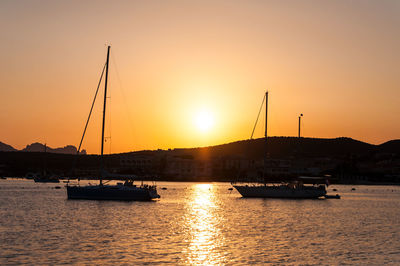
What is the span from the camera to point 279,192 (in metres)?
97.0

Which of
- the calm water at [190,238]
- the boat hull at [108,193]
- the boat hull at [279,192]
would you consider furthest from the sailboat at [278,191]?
the calm water at [190,238]

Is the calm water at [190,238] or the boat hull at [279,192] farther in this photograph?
the boat hull at [279,192]

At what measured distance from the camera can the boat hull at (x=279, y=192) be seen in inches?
3784

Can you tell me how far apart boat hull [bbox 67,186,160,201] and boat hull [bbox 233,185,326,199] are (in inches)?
883

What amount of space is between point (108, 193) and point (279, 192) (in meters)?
32.5

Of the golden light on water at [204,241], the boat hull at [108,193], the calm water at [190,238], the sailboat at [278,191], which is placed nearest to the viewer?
the golden light on water at [204,241]

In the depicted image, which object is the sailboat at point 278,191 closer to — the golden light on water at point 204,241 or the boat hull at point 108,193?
the boat hull at point 108,193

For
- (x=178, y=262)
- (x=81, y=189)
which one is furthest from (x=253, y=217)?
(x=178, y=262)

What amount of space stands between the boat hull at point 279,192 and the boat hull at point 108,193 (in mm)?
22430

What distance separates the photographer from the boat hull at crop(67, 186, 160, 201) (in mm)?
77625

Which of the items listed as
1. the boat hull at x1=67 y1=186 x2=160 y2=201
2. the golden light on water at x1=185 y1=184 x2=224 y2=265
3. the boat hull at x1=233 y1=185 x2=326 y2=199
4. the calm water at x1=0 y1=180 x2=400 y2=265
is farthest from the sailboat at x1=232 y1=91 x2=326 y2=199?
the golden light on water at x1=185 y1=184 x2=224 y2=265

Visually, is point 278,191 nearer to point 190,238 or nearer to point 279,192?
point 279,192

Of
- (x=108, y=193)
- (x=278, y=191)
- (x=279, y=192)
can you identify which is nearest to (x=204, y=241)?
(x=108, y=193)

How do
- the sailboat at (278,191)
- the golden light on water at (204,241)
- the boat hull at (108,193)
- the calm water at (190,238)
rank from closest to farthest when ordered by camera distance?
the golden light on water at (204,241), the calm water at (190,238), the boat hull at (108,193), the sailboat at (278,191)
